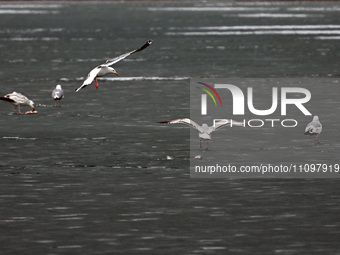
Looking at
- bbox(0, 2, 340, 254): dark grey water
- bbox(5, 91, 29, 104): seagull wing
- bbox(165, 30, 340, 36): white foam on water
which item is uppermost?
bbox(165, 30, 340, 36): white foam on water

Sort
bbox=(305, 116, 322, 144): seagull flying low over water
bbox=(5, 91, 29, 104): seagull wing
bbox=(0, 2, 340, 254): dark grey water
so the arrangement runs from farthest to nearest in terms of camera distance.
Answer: bbox=(5, 91, 29, 104): seagull wing, bbox=(305, 116, 322, 144): seagull flying low over water, bbox=(0, 2, 340, 254): dark grey water

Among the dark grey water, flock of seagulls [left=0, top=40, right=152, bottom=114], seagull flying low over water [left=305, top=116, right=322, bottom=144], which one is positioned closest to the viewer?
the dark grey water

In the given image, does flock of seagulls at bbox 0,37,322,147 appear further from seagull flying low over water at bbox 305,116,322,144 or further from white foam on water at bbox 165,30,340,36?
white foam on water at bbox 165,30,340,36

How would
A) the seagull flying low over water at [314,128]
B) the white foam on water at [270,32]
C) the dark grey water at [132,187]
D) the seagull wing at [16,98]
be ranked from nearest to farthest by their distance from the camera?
the dark grey water at [132,187] < the seagull flying low over water at [314,128] < the seagull wing at [16,98] < the white foam on water at [270,32]

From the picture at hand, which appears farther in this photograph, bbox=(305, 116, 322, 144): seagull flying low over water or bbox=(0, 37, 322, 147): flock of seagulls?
bbox=(305, 116, 322, 144): seagull flying low over water

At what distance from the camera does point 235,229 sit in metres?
11.0

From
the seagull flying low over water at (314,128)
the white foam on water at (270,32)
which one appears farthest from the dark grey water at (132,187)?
the white foam on water at (270,32)

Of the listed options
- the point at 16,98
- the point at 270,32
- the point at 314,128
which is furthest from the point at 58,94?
the point at 270,32

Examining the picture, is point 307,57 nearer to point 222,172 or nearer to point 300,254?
point 222,172

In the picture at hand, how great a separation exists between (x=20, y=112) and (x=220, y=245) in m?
11.1

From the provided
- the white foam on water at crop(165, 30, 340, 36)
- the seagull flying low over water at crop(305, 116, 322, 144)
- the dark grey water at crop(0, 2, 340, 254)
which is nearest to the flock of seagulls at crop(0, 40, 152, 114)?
the dark grey water at crop(0, 2, 340, 254)

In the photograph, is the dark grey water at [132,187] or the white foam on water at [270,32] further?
the white foam on water at [270,32]

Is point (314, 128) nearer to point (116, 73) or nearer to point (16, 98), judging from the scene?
point (116, 73)

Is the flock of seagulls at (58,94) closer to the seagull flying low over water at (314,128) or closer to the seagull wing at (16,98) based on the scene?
the seagull wing at (16,98)
